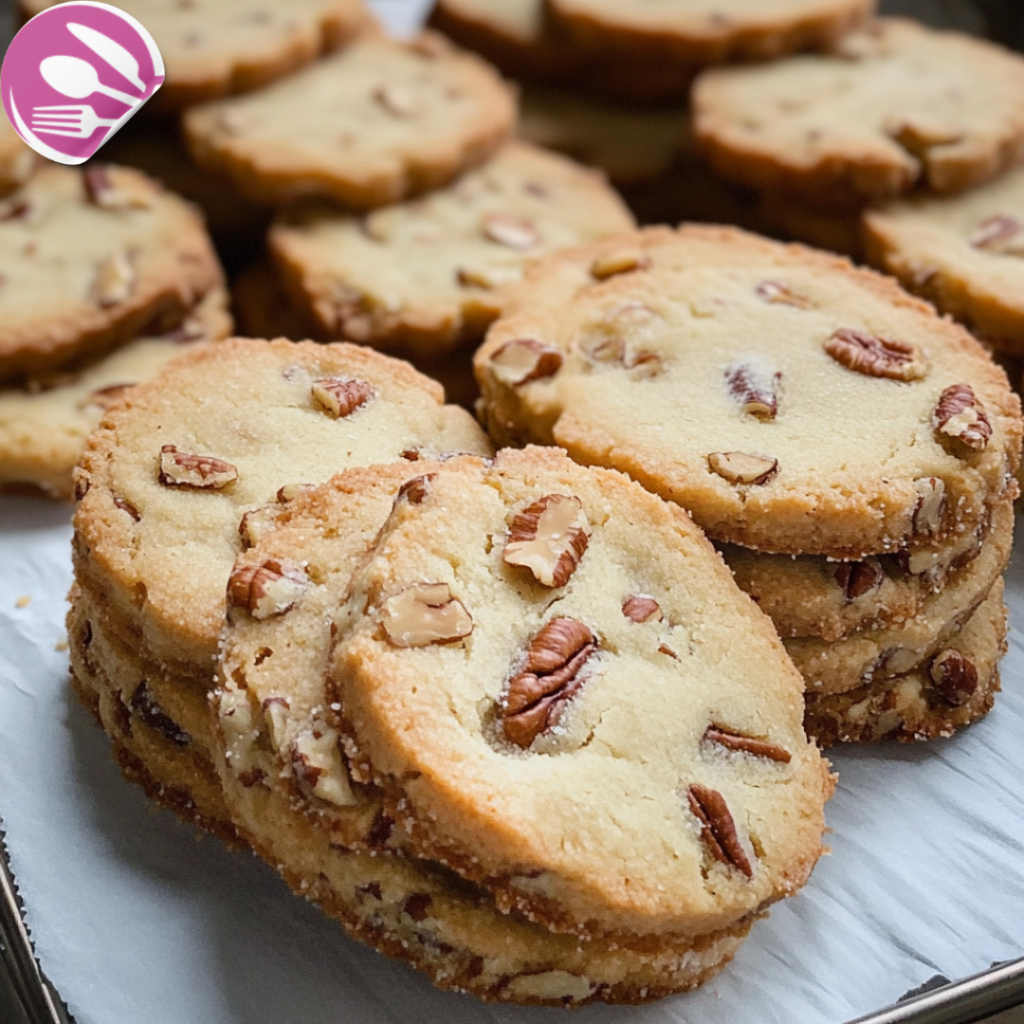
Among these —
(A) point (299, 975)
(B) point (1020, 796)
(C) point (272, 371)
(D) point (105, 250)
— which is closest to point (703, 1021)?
(A) point (299, 975)

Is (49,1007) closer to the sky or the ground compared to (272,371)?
closer to the ground

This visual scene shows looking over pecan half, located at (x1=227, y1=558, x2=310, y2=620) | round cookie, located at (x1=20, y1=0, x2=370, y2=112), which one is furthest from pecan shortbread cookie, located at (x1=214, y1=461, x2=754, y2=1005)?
round cookie, located at (x1=20, y1=0, x2=370, y2=112)

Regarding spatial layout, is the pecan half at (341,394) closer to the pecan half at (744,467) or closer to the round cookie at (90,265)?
the pecan half at (744,467)

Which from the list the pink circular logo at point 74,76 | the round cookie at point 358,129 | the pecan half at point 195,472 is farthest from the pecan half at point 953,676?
the round cookie at point 358,129

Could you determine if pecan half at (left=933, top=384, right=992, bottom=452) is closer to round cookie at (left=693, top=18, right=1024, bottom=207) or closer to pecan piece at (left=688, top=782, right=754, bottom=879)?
pecan piece at (left=688, top=782, right=754, bottom=879)

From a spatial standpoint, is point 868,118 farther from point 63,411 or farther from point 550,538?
point 63,411

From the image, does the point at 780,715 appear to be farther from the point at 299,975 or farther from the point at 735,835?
the point at 299,975
